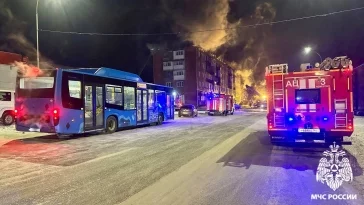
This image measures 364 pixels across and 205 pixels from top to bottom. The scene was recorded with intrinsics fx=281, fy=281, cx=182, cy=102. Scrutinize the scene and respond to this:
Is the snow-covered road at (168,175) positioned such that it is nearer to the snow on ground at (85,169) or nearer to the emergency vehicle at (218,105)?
the snow on ground at (85,169)

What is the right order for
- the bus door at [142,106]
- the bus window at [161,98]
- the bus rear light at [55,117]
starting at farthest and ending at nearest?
1. the bus window at [161,98]
2. the bus door at [142,106]
3. the bus rear light at [55,117]

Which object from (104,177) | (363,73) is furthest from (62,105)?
(363,73)

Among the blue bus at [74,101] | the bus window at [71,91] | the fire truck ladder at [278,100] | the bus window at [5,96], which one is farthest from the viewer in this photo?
the bus window at [5,96]

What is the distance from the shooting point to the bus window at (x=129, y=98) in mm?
16695

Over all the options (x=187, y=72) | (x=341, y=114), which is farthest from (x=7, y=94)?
(x=187, y=72)

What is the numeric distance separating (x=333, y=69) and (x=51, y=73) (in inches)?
446

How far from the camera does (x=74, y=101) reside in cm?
1294

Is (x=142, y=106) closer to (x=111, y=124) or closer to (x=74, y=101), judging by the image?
(x=111, y=124)

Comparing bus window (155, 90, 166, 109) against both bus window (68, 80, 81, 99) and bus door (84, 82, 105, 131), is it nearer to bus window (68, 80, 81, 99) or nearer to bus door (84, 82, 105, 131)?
bus door (84, 82, 105, 131)

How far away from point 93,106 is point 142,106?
483cm

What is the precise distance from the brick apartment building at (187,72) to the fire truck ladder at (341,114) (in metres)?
57.3

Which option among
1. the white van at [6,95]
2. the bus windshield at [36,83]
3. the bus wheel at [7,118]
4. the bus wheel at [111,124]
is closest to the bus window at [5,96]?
the white van at [6,95]

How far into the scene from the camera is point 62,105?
12.4 m

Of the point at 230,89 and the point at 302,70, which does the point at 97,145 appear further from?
the point at 230,89
